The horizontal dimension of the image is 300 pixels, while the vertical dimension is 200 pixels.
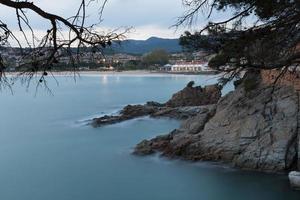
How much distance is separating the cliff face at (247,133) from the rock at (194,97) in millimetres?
15845

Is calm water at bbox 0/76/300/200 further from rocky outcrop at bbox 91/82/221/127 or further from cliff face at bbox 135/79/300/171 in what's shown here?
rocky outcrop at bbox 91/82/221/127

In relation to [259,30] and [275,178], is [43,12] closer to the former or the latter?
[259,30]

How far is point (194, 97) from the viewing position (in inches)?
1574

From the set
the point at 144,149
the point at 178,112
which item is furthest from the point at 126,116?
the point at 144,149

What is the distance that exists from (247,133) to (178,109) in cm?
1707

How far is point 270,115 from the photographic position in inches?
791

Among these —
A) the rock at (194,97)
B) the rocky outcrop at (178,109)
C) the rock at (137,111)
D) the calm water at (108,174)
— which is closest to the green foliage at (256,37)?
the calm water at (108,174)

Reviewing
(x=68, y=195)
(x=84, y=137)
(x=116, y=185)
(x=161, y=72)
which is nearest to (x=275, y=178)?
(x=116, y=185)

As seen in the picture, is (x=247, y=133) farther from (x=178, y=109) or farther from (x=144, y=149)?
(x=178, y=109)

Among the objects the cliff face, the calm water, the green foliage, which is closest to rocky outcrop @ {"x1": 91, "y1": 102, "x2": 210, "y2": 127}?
the calm water

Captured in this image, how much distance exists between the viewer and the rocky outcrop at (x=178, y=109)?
3506 centimetres

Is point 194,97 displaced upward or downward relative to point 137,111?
upward

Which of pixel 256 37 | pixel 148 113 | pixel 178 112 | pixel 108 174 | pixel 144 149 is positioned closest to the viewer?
pixel 256 37

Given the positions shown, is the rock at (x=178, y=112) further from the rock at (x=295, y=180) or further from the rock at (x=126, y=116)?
the rock at (x=295, y=180)
